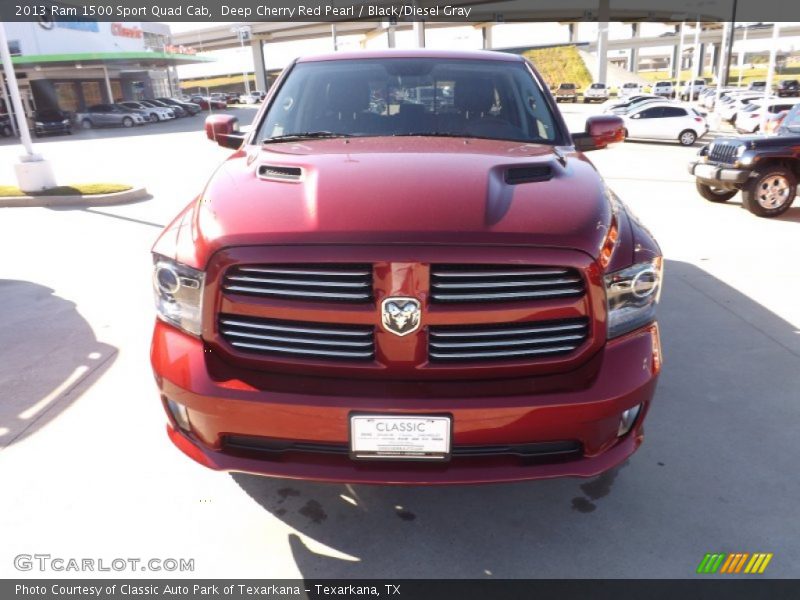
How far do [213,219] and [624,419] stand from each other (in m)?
1.67

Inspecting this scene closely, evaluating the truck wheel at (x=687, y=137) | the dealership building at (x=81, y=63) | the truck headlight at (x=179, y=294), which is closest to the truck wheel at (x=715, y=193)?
the truck headlight at (x=179, y=294)

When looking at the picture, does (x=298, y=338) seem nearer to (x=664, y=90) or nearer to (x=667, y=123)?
(x=667, y=123)

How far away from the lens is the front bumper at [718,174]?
28.5ft

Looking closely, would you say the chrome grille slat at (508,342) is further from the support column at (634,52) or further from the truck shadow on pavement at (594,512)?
the support column at (634,52)

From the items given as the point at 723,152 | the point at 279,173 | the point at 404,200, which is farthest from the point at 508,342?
the point at 723,152

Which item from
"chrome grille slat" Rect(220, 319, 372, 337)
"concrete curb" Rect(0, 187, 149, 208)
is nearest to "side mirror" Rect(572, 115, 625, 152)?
"chrome grille slat" Rect(220, 319, 372, 337)

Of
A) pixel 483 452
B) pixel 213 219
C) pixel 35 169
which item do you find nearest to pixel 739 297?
pixel 483 452

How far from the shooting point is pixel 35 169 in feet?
34.1

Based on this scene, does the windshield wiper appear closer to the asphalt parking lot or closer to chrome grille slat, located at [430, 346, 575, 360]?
chrome grille slat, located at [430, 346, 575, 360]

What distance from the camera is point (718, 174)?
29.4 feet

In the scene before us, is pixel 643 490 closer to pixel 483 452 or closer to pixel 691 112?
pixel 483 452

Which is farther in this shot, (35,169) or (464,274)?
(35,169)

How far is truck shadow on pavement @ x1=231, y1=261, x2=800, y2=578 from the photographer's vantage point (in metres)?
2.46

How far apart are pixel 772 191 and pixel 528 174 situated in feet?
25.1
